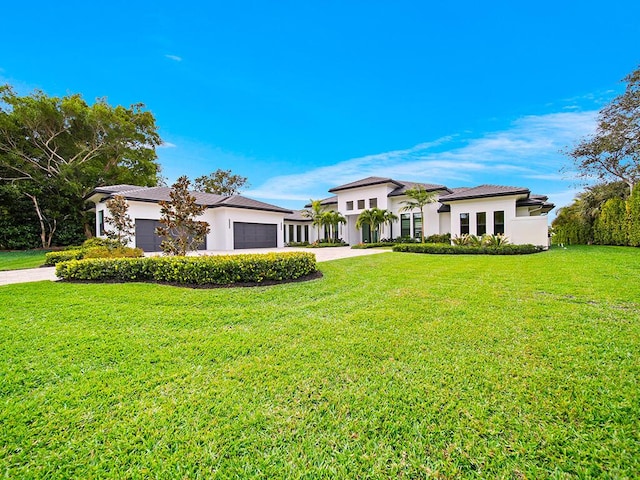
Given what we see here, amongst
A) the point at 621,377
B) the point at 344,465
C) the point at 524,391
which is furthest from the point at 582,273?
the point at 344,465

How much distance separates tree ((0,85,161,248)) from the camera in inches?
728

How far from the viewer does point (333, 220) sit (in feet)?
83.6

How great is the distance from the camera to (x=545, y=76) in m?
12.6

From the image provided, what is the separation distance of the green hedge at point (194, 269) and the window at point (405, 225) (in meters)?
18.6

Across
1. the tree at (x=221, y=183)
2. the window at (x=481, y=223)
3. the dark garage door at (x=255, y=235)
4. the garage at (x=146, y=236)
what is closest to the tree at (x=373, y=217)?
the window at (x=481, y=223)

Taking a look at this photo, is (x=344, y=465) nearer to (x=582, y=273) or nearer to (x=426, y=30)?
(x=582, y=273)

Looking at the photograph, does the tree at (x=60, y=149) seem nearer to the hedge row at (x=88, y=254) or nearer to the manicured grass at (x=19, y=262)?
the manicured grass at (x=19, y=262)

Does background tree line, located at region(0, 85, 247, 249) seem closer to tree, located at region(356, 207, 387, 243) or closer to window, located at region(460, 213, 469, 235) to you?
tree, located at region(356, 207, 387, 243)

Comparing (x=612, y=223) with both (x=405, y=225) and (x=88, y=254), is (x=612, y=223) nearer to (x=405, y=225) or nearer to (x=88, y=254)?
(x=405, y=225)

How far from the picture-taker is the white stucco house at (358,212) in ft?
57.8

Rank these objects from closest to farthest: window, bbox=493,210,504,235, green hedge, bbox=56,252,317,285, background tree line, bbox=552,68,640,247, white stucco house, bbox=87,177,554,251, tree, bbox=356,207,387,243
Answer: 1. green hedge, bbox=56,252,317,285
2. background tree line, bbox=552,68,640,247
3. white stucco house, bbox=87,177,554,251
4. window, bbox=493,210,504,235
5. tree, bbox=356,207,387,243

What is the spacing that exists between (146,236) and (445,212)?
72.1ft

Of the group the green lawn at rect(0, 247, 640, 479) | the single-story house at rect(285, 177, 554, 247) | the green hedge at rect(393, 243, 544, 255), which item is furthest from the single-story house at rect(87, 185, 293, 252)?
the green lawn at rect(0, 247, 640, 479)

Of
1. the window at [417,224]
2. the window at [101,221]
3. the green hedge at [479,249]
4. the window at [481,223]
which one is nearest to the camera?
the green hedge at [479,249]
